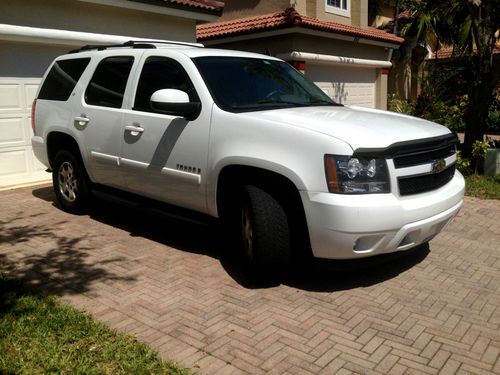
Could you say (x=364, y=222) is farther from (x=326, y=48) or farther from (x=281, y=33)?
(x=326, y=48)

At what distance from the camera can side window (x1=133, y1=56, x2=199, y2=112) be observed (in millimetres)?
5191

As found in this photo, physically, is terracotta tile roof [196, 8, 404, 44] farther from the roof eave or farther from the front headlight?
the front headlight

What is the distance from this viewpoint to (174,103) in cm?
477

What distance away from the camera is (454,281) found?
4828mm

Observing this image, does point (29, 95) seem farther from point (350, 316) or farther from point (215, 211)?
point (350, 316)

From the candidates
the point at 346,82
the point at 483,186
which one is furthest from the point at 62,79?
the point at 346,82

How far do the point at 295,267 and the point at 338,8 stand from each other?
13020mm

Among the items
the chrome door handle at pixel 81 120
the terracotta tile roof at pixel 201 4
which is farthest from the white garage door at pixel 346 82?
the chrome door handle at pixel 81 120

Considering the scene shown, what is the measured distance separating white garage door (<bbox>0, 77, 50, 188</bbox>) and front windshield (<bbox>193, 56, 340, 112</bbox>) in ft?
16.1

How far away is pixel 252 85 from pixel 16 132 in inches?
211

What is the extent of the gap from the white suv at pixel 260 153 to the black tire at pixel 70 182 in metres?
0.06

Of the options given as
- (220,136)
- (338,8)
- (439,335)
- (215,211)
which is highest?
(338,8)

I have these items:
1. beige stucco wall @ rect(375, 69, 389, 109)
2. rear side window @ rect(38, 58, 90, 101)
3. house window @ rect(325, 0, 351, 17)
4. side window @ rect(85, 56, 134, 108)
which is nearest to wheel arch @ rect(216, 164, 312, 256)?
side window @ rect(85, 56, 134, 108)

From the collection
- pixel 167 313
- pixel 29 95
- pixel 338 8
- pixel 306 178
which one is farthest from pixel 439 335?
pixel 338 8
